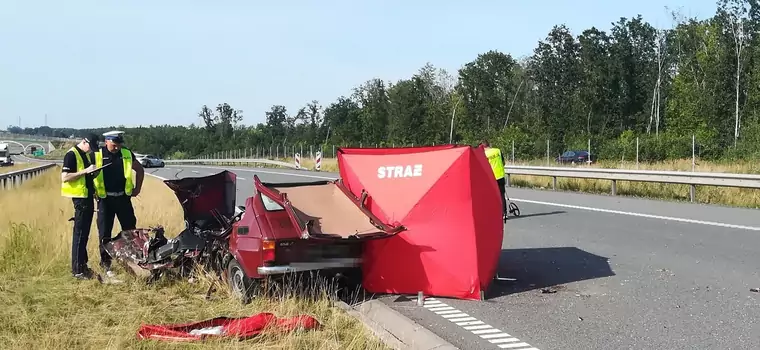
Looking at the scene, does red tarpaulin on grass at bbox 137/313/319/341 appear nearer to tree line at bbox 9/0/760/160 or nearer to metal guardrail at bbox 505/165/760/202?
metal guardrail at bbox 505/165/760/202

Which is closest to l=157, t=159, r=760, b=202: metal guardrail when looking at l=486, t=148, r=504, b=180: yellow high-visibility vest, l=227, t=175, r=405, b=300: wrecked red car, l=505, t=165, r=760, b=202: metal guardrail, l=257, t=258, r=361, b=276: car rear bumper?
l=505, t=165, r=760, b=202: metal guardrail

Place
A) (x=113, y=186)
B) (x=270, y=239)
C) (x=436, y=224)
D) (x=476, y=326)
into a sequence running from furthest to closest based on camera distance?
(x=113, y=186)
(x=436, y=224)
(x=270, y=239)
(x=476, y=326)

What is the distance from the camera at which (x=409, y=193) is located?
7.16 meters

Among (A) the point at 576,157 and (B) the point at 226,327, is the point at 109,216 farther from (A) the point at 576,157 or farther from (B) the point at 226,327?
(A) the point at 576,157

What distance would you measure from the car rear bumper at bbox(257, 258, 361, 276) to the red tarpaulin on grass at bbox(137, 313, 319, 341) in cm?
81

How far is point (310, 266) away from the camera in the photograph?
22.3 feet

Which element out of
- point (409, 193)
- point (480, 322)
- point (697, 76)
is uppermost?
point (697, 76)

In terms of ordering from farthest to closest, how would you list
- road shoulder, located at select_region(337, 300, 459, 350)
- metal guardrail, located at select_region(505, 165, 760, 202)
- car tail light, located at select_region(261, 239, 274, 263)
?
metal guardrail, located at select_region(505, 165, 760, 202) < car tail light, located at select_region(261, 239, 274, 263) < road shoulder, located at select_region(337, 300, 459, 350)

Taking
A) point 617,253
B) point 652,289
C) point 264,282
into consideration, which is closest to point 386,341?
point 264,282

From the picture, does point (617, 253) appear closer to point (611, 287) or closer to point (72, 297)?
point (611, 287)

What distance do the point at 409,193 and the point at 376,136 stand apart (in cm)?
7810

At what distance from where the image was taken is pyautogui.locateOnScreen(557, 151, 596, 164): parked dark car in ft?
132

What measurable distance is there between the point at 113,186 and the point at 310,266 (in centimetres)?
308

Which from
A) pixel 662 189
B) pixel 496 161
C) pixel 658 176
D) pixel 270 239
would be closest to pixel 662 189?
pixel 662 189
